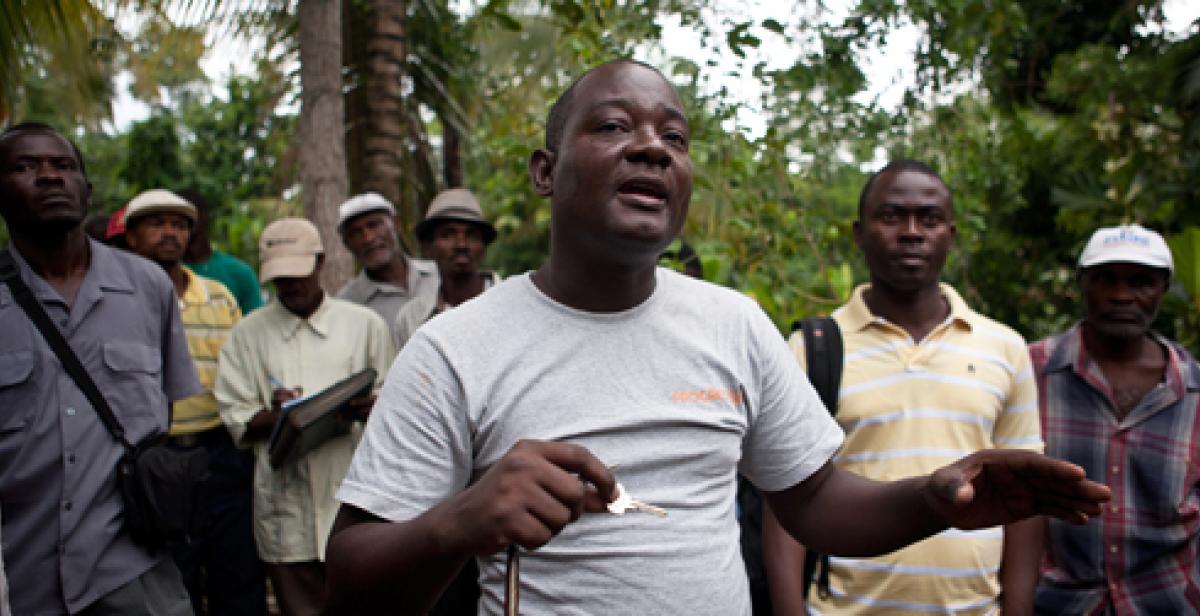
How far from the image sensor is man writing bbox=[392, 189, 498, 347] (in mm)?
4773

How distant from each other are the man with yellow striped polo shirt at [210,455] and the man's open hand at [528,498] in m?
3.40

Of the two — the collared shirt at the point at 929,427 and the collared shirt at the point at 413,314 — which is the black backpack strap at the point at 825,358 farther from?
the collared shirt at the point at 413,314

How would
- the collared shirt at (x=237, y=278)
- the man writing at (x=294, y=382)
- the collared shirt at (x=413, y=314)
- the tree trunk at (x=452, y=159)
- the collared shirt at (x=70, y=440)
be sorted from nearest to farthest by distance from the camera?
the collared shirt at (x=70, y=440) < the man writing at (x=294, y=382) < the collared shirt at (x=413, y=314) < the collared shirt at (x=237, y=278) < the tree trunk at (x=452, y=159)

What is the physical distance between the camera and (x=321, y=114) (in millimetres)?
5984

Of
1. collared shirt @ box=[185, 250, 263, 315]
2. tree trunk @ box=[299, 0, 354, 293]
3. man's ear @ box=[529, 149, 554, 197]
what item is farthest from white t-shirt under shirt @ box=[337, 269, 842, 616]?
tree trunk @ box=[299, 0, 354, 293]

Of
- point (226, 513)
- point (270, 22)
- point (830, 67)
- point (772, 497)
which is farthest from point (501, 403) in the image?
point (270, 22)

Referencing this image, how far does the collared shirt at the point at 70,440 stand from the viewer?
3.01m

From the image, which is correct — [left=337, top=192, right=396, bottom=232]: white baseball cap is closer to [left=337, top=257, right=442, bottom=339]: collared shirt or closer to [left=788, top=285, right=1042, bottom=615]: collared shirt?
[left=337, top=257, right=442, bottom=339]: collared shirt

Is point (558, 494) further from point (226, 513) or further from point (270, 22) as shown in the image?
point (270, 22)

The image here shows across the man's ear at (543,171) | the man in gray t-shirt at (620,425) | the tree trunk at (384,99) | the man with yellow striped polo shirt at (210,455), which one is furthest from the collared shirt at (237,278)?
the man in gray t-shirt at (620,425)

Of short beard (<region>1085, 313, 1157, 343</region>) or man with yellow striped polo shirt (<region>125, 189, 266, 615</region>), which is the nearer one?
short beard (<region>1085, 313, 1157, 343</region>)

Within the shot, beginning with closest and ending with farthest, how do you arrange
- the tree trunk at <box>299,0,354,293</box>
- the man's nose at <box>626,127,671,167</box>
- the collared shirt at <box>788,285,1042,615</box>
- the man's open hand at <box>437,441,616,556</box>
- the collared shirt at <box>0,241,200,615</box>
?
the man's open hand at <box>437,441,616,556</box> < the man's nose at <box>626,127,671,167</box> < the collared shirt at <box>788,285,1042,615</box> < the collared shirt at <box>0,241,200,615</box> < the tree trunk at <box>299,0,354,293</box>

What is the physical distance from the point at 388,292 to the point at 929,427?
10.7 feet

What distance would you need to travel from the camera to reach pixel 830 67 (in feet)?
17.6
